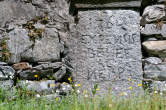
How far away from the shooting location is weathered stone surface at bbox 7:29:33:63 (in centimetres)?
283

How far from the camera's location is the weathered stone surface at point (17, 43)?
9.29 ft

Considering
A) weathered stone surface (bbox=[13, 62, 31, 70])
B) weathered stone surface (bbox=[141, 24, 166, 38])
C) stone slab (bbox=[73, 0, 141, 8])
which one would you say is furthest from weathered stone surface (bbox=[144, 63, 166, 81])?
weathered stone surface (bbox=[13, 62, 31, 70])

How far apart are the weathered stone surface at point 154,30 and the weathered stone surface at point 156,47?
124 millimetres

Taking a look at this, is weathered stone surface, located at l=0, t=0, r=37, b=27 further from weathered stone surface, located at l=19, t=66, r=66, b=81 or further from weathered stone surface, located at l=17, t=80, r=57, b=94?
weathered stone surface, located at l=17, t=80, r=57, b=94

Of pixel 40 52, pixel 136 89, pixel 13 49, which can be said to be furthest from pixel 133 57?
pixel 13 49

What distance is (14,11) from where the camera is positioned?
3.01m

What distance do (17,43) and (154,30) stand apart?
6.30ft

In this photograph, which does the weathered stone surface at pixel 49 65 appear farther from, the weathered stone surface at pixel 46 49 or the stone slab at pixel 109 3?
the stone slab at pixel 109 3

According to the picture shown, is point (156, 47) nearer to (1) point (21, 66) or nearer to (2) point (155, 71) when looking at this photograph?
(2) point (155, 71)

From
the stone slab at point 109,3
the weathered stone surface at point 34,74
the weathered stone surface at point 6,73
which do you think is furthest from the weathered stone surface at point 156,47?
the weathered stone surface at point 6,73

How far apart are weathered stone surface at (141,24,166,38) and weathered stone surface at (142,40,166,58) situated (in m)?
0.12

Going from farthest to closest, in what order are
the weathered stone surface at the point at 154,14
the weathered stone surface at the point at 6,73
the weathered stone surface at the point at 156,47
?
the weathered stone surface at the point at 154,14
the weathered stone surface at the point at 156,47
the weathered stone surface at the point at 6,73

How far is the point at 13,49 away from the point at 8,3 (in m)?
0.71

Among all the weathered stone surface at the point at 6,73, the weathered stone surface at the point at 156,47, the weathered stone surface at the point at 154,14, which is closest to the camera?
the weathered stone surface at the point at 6,73
